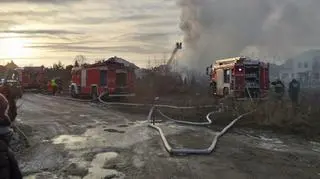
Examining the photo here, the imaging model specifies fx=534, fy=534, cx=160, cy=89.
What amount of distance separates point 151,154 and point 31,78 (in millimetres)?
43416

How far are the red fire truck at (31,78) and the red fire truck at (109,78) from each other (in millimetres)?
18843

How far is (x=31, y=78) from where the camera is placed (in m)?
53.1

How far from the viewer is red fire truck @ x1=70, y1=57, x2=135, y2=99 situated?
33969 millimetres

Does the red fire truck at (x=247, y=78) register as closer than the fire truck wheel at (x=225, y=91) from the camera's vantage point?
Yes

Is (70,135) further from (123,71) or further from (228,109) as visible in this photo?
(123,71)

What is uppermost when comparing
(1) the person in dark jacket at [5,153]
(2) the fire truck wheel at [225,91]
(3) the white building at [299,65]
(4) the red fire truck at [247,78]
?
(3) the white building at [299,65]

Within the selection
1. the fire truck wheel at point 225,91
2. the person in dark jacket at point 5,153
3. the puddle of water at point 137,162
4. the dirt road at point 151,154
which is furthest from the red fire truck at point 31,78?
the person in dark jacket at point 5,153

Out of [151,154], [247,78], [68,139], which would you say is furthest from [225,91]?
[151,154]

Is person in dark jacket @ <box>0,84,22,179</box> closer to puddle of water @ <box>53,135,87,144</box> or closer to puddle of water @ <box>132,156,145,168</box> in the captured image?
puddle of water @ <box>132,156,145,168</box>

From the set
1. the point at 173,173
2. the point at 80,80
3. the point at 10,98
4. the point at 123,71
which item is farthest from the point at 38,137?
the point at 80,80

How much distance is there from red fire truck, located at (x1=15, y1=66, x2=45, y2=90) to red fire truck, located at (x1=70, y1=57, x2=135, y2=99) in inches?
742

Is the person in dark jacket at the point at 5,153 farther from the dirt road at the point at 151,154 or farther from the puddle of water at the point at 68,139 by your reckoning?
the puddle of water at the point at 68,139

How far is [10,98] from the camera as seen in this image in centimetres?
1090

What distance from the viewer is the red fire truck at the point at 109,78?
34.0 m
